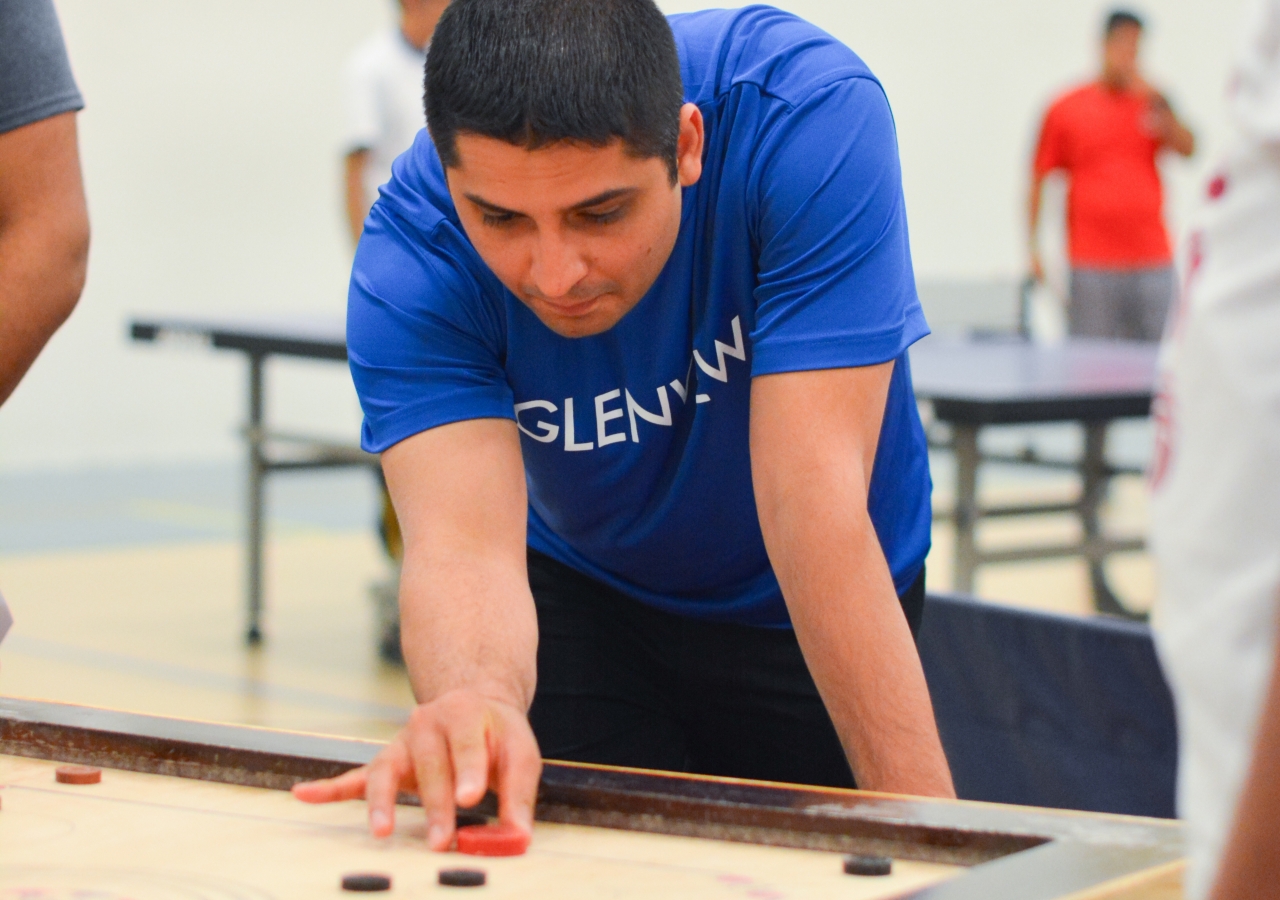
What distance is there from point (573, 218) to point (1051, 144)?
224 inches

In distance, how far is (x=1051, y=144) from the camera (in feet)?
21.9

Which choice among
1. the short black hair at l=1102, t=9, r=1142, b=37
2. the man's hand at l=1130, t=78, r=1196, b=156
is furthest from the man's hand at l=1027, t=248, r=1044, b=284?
the short black hair at l=1102, t=9, r=1142, b=37

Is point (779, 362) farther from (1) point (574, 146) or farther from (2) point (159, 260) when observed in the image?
(2) point (159, 260)

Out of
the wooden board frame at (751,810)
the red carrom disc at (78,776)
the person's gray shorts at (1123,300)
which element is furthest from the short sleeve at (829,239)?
the person's gray shorts at (1123,300)

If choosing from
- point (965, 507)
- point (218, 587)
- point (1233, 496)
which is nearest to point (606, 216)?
point (1233, 496)

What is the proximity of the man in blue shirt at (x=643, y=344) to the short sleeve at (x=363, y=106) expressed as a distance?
3.12m

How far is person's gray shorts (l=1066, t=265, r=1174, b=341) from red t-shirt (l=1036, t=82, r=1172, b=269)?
0.16 ft

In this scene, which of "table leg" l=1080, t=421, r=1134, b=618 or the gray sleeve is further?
"table leg" l=1080, t=421, r=1134, b=618

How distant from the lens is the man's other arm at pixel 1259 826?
50cm

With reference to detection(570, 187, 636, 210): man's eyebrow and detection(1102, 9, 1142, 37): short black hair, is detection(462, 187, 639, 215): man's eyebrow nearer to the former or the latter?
detection(570, 187, 636, 210): man's eyebrow

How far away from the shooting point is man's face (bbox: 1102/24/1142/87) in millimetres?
6594

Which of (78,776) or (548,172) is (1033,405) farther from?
(78,776)

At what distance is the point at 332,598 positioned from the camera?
5059mm

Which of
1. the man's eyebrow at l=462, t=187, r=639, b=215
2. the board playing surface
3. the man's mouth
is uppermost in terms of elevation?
the man's eyebrow at l=462, t=187, r=639, b=215
